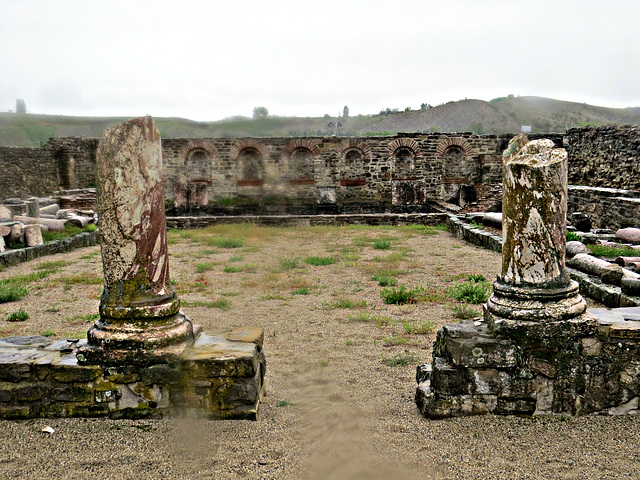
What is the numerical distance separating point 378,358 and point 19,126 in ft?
200

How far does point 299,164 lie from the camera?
19516 millimetres

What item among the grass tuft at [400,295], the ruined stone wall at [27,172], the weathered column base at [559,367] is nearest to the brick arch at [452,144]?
the grass tuft at [400,295]

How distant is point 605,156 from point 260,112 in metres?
50.6

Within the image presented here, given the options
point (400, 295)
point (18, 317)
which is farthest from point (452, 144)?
point (18, 317)

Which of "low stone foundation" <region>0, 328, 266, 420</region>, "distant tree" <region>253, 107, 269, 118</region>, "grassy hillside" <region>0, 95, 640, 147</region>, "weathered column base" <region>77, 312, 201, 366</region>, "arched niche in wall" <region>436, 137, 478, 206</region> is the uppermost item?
"distant tree" <region>253, 107, 269, 118</region>

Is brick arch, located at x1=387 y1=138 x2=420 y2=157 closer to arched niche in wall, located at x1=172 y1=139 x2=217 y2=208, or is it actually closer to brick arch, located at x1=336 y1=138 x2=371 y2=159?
brick arch, located at x1=336 y1=138 x2=371 y2=159

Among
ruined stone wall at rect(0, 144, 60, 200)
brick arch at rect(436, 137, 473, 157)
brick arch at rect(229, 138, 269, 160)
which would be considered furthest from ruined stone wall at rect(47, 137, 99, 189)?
brick arch at rect(436, 137, 473, 157)

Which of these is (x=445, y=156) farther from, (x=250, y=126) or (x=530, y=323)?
(x=250, y=126)

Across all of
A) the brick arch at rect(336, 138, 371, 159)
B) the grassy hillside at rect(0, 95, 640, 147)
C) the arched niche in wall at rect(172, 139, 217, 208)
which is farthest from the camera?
the grassy hillside at rect(0, 95, 640, 147)

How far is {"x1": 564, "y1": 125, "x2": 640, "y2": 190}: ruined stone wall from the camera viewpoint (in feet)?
49.0

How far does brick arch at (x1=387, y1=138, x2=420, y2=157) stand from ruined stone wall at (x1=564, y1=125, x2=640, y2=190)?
563 cm

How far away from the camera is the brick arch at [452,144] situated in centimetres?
1867

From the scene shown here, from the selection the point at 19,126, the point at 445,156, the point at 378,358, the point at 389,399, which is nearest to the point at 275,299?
the point at 378,358

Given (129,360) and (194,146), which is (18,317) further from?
(194,146)
